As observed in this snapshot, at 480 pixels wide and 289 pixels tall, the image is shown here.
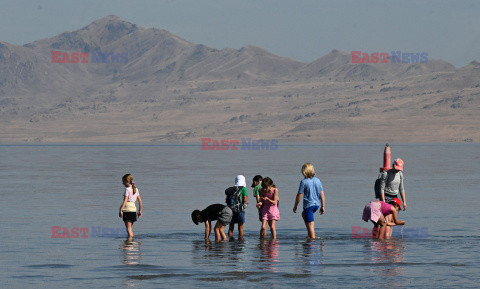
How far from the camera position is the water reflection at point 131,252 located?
16.6 m

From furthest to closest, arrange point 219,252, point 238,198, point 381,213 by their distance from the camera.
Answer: point 238,198, point 381,213, point 219,252

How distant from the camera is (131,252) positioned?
18.0 meters

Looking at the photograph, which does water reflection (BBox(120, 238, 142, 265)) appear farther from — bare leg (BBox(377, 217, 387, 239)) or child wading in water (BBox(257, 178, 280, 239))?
bare leg (BBox(377, 217, 387, 239))

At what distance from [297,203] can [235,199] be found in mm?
1390

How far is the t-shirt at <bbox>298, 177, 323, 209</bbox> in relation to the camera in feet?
60.7

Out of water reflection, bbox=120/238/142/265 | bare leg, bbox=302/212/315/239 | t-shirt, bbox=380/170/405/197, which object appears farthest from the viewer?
bare leg, bbox=302/212/315/239

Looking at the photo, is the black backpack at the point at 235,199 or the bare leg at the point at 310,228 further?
the bare leg at the point at 310,228

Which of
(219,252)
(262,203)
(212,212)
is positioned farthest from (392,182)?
(219,252)

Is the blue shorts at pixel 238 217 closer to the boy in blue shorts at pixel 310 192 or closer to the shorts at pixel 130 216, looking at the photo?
the boy in blue shorts at pixel 310 192

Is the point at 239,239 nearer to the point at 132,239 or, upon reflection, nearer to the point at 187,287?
the point at 132,239

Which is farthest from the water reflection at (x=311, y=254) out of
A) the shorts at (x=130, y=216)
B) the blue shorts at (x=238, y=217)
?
the shorts at (x=130, y=216)

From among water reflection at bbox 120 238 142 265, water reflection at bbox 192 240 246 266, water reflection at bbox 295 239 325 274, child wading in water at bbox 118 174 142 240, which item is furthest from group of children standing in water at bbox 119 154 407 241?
water reflection at bbox 120 238 142 265

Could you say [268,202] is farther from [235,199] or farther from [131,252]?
[131,252]

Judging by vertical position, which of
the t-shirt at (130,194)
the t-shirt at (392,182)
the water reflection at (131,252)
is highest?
the t-shirt at (392,182)
